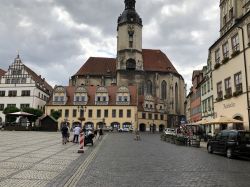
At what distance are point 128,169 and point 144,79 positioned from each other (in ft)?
279

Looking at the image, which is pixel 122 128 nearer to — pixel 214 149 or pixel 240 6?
pixel 240 6

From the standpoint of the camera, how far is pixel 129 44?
322 ft

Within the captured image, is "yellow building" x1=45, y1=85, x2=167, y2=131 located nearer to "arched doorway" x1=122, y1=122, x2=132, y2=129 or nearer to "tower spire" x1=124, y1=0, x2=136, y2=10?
"arched doorway" x1=122, y1=122, x2=132, y2=129

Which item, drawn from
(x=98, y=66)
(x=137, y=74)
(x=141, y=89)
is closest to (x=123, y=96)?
(x=141, y=89)

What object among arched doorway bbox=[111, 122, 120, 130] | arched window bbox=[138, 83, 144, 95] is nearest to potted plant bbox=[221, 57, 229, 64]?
arched doorway bbox=[111, 122, 120, 130]

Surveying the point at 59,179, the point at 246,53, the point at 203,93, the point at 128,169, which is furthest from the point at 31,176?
the point at 203,93

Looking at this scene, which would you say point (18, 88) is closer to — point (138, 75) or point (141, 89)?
point (138, 75)

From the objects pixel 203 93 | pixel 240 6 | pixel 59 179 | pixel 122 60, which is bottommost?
pixel 59 179

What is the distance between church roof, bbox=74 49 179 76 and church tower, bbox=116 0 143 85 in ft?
16.1

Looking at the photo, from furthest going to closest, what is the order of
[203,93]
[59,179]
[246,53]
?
1. [203,93]
2. [246,53]
3. [59,179]

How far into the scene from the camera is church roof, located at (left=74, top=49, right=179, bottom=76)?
101 m

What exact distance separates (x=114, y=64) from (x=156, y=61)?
43.8 ft

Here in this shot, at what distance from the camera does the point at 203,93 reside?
50469mm

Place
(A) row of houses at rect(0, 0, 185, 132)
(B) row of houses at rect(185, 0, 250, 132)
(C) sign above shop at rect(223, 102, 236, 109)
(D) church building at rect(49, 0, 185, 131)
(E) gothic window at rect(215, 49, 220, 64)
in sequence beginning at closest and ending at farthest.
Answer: (B) row of houses at rect(185, 0, 250, 132), (C) sign above shop at rect(223, 102, 236, 109), (E) gothic window at rect(215, 49, 220, 64), (A) row of houses at rect(0, 0, 185, 132), (D) church building at rect(49, 0, 185, 131)
